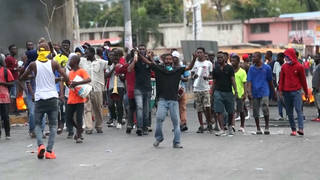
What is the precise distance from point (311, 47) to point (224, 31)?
344 inches

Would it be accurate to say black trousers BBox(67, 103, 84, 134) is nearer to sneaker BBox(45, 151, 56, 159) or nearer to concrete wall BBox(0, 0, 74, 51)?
sneaker BBox(45, 151, 56, 159)

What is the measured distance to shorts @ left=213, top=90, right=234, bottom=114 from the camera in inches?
512

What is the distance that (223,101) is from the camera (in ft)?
42.9

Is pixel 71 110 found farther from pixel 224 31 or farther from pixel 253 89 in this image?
pixel 224 31

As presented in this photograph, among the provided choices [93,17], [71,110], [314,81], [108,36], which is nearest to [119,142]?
[71,110]

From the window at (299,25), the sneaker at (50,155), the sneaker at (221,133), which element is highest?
the window at (299,25)

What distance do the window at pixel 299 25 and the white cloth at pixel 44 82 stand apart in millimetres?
55798

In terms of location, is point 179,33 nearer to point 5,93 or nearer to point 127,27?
point 127,27

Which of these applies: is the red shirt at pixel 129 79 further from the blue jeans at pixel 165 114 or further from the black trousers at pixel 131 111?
the blue jeans at pixel 165 114

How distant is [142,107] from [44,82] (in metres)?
3.52

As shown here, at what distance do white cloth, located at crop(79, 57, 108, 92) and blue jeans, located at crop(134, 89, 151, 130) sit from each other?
1.03 metres

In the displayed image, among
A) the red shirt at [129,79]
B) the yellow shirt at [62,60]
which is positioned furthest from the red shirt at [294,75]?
the yellow shirt at [62,60]

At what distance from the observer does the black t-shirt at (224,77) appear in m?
12.9

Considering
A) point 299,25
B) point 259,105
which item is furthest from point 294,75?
point 299,25
